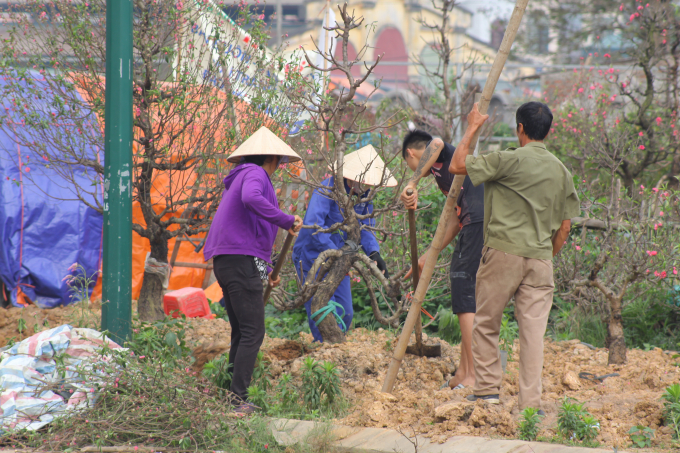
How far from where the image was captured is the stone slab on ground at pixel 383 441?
2816mm

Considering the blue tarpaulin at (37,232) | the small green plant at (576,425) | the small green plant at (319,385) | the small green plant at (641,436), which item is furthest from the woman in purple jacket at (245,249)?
the blue tarpaulin at (37,232)

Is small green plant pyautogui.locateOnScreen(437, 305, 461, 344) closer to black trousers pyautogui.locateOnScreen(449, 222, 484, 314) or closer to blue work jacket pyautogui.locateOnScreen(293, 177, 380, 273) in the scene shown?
blue work jacket pyautogui.locateOnScreen(293, 177, 380, 273)

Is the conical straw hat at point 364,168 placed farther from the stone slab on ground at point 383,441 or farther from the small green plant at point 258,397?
the stone slab on ground at point 383,441

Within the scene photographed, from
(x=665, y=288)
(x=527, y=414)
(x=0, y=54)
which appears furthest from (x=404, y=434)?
(x=0, y=54)

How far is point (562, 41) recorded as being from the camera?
21172 millimetres

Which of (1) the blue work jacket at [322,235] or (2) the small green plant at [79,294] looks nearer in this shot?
(1) the blue work jacket at [322,235]

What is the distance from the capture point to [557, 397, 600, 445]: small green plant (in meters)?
2.91

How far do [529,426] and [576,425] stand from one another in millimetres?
224

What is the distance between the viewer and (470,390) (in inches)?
146

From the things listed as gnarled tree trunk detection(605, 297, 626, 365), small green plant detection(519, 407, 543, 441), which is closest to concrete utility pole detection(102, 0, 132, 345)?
small green plant detection(519, 407, 543, 441)

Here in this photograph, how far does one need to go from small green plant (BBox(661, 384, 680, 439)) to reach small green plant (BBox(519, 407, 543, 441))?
2.17 ft

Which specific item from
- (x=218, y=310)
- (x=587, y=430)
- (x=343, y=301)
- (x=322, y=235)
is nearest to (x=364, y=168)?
(x=322, y=235)

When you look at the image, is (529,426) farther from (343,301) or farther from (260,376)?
(343,301)

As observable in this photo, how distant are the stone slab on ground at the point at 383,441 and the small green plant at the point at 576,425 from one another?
17cm
